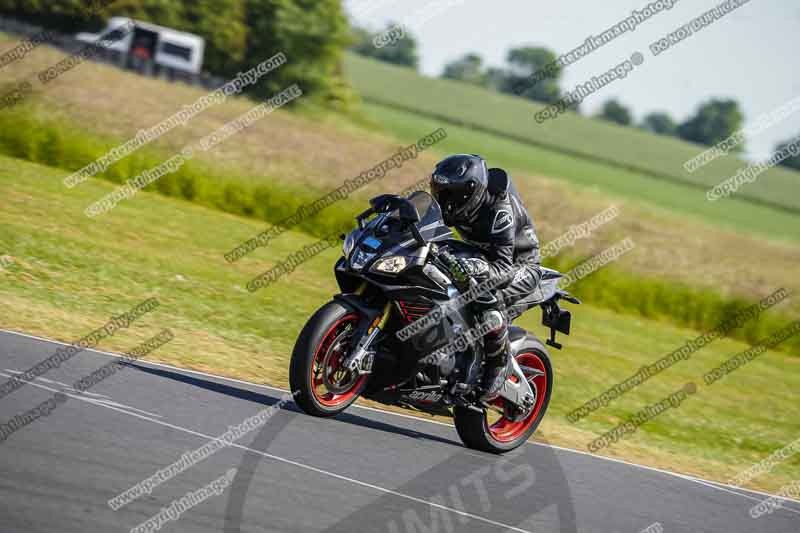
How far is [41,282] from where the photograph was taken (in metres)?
11.2

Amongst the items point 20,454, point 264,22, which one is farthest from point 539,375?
point 264,22

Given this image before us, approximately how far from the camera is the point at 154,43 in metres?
47.9

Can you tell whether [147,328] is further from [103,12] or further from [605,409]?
[103,12]

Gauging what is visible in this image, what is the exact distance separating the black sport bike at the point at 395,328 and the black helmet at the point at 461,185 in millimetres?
171

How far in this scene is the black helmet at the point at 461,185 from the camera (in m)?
7.50

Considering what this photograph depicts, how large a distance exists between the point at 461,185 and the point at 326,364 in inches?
63.3

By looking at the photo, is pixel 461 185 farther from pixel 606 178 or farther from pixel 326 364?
pixel 606 178

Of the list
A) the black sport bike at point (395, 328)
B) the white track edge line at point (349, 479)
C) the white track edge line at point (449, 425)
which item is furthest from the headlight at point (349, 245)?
the white track edge line at point (449, 425)

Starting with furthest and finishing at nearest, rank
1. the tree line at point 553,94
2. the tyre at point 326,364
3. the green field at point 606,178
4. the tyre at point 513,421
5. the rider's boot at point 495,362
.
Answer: the tree line at point 553,94 < the green field at point 606,178 < the tyre at point 513,421 < the rider's boot at point 495,362 < the tyre at point 326,364

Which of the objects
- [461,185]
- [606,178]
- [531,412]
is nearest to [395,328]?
[461,185]

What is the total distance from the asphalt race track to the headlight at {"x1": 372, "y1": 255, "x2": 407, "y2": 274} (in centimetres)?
125

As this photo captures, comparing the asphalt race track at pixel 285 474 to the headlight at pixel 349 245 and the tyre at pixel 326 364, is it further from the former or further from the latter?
the headlight at pixel 349 245

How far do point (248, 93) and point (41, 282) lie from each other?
131 ft

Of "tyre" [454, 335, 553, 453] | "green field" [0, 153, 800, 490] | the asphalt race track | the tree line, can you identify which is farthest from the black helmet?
the tree line
